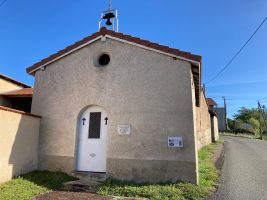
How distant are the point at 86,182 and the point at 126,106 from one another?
108 inches

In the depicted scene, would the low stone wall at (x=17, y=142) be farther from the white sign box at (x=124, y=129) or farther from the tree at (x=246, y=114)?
the tree at (x=246, y=114)

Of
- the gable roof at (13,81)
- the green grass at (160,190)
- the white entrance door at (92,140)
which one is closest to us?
the green grass at (160,190)

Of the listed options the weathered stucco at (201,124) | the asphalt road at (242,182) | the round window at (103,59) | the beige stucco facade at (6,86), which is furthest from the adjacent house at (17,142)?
the weathered stucco at (201,124)

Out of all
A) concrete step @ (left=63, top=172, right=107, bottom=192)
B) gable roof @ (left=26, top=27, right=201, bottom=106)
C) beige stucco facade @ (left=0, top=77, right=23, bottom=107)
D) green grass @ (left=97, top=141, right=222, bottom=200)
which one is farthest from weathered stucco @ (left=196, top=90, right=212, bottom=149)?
beige stucco facade @ (left=0, top=77, right=23, bottom=107)

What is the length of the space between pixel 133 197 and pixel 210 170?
12.8 ft

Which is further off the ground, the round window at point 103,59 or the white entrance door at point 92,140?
the round window at point 103,59

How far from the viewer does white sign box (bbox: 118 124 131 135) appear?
7.88m

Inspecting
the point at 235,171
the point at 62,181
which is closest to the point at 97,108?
the point at 62,181

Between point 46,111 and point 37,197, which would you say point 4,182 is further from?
point 46,111

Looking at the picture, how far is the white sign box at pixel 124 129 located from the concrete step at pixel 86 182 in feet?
5.03

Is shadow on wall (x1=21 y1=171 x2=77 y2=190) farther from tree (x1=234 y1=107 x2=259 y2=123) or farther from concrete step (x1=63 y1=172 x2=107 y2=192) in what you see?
tree (x1=234 y1=107 x2=259 y2=123)

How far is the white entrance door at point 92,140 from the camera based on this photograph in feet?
27.2

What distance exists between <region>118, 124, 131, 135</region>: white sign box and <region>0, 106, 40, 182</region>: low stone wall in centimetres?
330

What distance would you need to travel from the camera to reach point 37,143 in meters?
8.88
